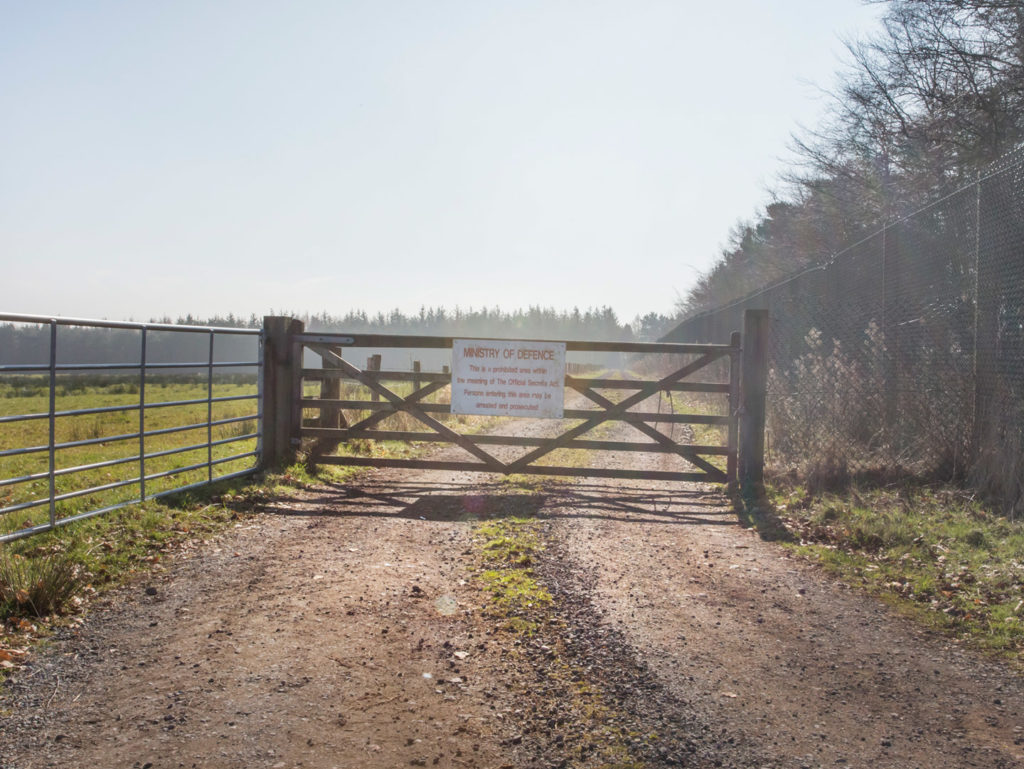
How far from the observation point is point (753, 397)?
9984 millimetres

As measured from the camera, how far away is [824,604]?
18.0 ft

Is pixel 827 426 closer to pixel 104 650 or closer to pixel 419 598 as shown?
pixel 419 598

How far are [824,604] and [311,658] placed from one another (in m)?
3.38

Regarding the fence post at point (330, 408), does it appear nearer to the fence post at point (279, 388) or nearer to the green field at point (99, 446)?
the fence post at point (279, 388)

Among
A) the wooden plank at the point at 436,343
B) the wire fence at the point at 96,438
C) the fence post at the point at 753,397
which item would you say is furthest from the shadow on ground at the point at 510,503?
the wooden plank at the point at 436,343

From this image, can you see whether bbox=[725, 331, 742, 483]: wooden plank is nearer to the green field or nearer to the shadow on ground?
the shadow on ground

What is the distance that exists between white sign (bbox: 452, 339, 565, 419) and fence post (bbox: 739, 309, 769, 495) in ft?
7.38

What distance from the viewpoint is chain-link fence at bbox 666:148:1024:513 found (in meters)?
7.93

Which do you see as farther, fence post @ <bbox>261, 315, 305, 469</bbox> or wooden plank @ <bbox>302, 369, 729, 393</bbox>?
fence post @ <bbox>261, 315, 305, 469</bbox>

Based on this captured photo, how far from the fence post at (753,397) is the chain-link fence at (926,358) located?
2.07ft

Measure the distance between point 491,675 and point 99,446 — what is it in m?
15.9

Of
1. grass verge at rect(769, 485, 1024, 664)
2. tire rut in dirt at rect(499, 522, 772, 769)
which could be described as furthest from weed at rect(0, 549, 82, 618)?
grass verge at rect(769, 485, 1024, 664)

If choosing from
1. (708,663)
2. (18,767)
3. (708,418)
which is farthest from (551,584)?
(708,418)

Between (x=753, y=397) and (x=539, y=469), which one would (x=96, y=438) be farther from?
(x=753, y=397)
